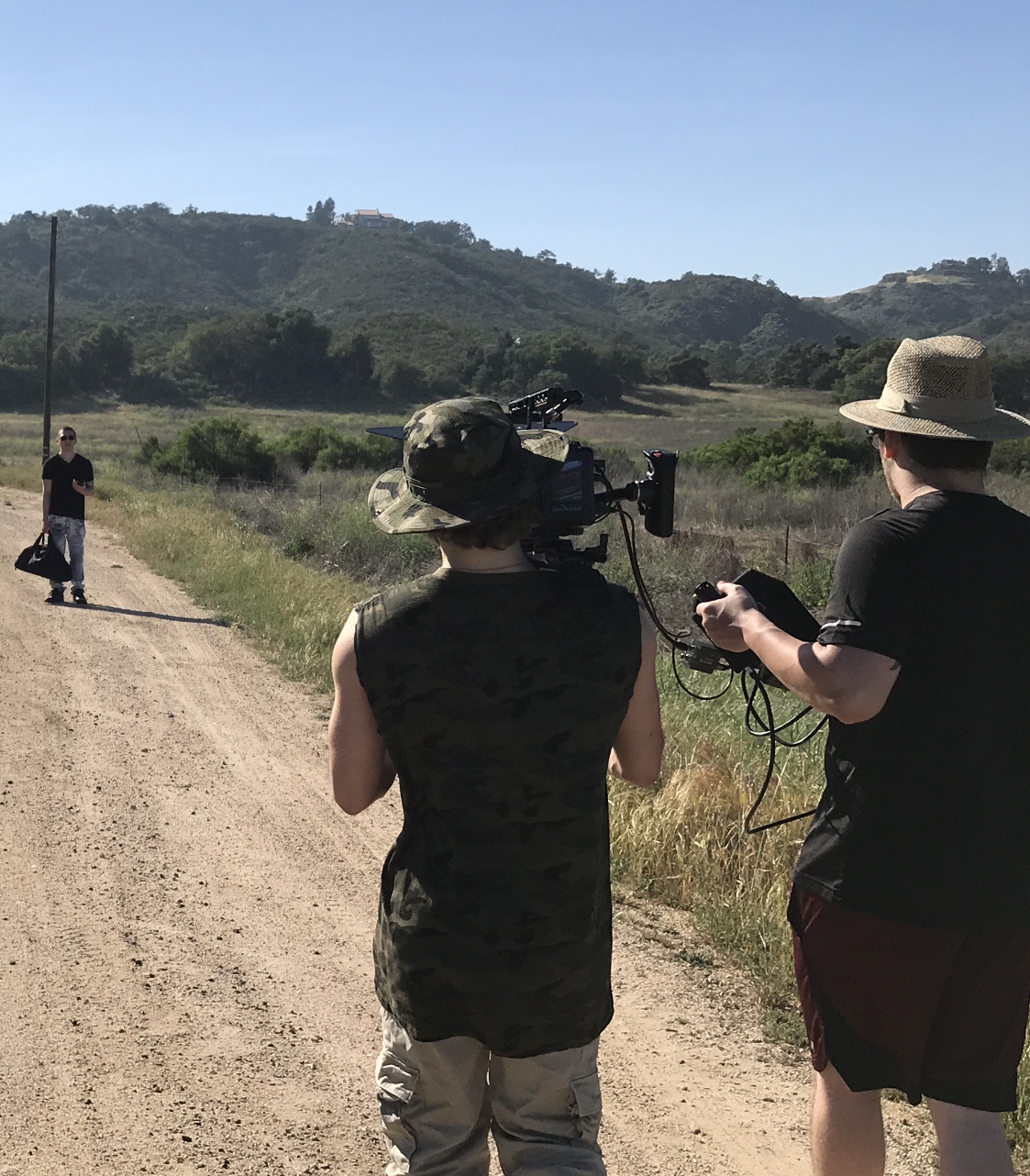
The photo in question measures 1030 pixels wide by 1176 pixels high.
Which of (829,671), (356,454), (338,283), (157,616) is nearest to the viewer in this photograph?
(829,671)

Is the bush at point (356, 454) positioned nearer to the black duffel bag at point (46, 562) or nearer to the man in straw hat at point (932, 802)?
the black duffel bag at point (46, 562)

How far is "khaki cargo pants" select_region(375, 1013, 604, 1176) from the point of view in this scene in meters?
2.23

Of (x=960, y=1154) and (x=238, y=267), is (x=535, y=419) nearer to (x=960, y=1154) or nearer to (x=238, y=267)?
(x=960, y=1154)

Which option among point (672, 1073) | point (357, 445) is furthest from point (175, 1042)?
point (357, 445)

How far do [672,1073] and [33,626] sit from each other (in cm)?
858

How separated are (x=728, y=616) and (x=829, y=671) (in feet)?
1.22

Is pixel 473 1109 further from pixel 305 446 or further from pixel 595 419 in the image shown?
pixel 595 419

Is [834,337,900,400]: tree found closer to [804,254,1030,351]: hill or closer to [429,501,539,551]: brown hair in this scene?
[429,501,539,551]: brown hair

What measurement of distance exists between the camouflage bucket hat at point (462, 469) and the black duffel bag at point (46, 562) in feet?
34.2

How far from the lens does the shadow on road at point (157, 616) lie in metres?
11.6

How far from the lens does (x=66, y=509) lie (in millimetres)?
12164

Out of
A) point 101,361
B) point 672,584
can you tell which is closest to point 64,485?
point 672,584

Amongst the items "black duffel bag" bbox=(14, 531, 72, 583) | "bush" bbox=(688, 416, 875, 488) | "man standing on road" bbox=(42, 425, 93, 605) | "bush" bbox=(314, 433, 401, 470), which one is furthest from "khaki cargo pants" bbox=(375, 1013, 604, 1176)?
"bush" bbox=(314, 433, 401, 470)

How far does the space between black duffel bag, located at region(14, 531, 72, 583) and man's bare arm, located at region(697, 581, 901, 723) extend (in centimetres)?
1043
